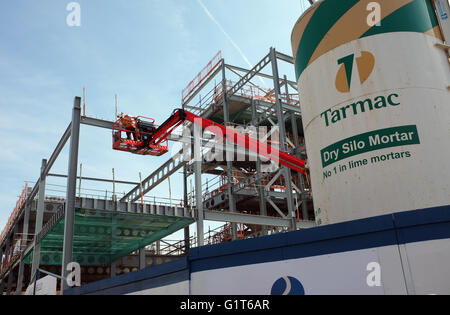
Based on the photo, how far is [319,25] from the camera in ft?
29.6

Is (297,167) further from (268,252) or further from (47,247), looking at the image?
(268,252)

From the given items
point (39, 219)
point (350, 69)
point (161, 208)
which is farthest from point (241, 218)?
point (350, 69)

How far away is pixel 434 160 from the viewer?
24.5 ft

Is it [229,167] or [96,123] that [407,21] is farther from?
[229,167]

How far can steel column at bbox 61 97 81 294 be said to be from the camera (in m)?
17.0

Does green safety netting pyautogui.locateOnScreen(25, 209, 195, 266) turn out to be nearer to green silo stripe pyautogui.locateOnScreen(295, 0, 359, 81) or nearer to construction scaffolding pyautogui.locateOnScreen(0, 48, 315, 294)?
construction scaffolding pyautogui.locateOnScreen(0, 48, 315, 294)

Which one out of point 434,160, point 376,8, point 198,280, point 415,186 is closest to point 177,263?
point 198,280

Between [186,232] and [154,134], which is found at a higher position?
[154,134]

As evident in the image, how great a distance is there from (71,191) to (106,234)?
6290mm

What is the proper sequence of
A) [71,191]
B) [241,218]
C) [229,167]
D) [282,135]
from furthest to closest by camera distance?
[229,167] < [282,135] < [241,218] < [71,191]

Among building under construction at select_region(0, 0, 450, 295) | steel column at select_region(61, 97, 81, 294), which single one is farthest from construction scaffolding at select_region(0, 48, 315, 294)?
building under construction at select_region(0, 0, 450, 295)

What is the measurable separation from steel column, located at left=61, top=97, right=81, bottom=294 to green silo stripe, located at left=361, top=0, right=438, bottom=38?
14.0 m
